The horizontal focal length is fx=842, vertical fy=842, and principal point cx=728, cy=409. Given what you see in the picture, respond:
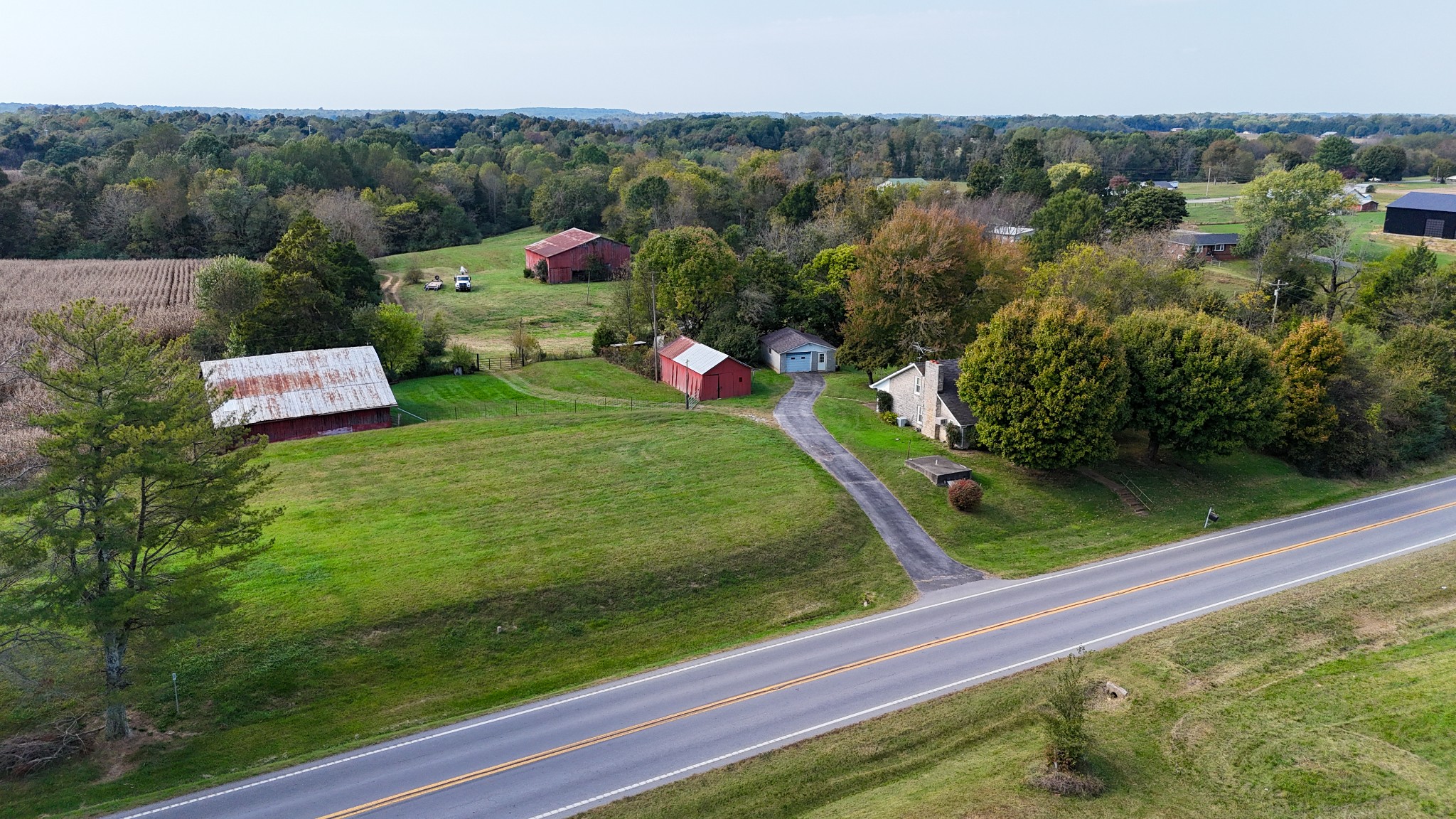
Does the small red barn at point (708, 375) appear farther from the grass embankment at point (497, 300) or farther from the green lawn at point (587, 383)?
the grass embankment at point (497, 300)

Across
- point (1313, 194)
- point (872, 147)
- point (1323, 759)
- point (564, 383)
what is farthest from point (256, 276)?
point (872, 147)

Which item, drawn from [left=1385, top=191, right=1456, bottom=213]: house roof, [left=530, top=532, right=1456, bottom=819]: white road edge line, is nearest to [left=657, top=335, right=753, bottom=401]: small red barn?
[left=530, top=532, right=1456, bottom=819]: white road edge line

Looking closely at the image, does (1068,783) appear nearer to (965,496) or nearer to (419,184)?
(965,496)

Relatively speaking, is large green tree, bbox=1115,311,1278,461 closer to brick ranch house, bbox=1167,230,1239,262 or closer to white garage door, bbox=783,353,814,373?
white garage door, bbox=783,353,814,373

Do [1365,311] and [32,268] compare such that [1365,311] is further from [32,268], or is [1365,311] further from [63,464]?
[32,268]

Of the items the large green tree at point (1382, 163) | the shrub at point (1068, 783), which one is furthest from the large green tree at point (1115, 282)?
the large green tree at point (1382, 163)

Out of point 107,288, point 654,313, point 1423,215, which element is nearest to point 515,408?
point 654,313
